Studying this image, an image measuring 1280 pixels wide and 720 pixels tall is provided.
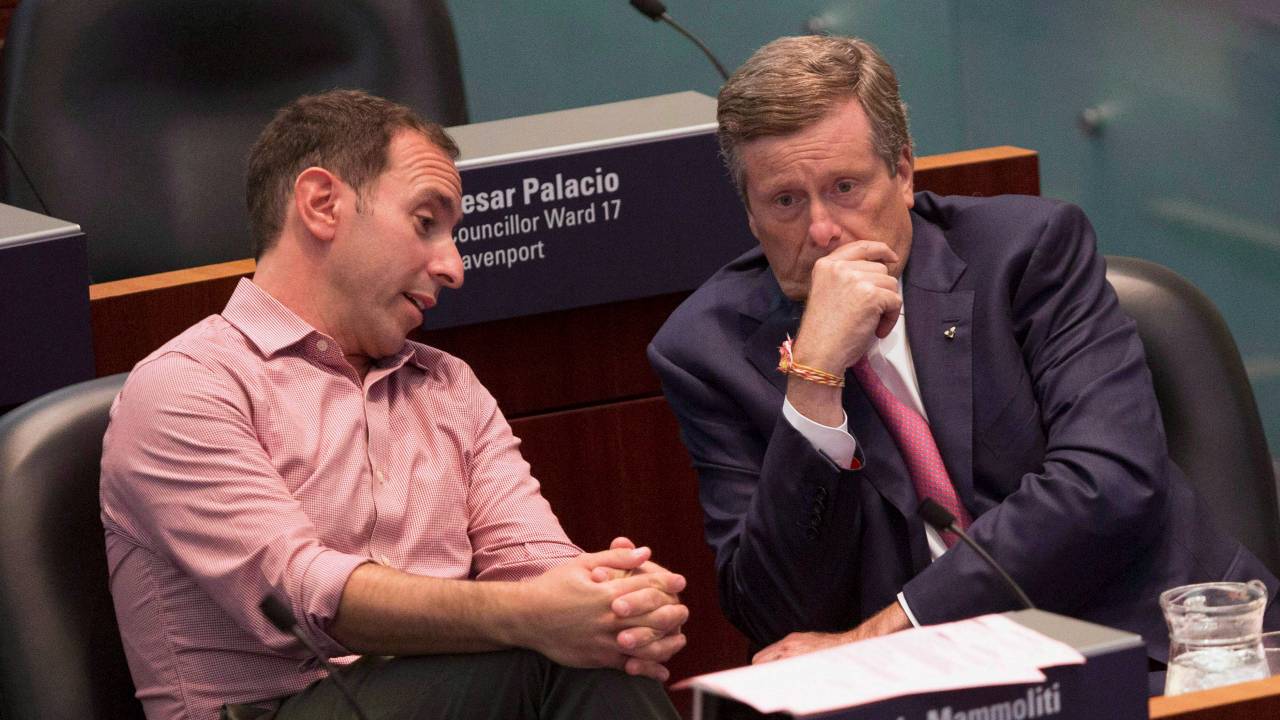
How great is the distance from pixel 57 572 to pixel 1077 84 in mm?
2975

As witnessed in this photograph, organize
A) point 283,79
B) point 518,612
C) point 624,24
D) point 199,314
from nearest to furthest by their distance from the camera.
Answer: point 518,612, point 199,314, point 283,79, point 624,24

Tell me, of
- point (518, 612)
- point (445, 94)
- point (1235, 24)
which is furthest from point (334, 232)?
point (1235, 24)

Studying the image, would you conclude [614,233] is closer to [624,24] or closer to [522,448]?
[522,448]

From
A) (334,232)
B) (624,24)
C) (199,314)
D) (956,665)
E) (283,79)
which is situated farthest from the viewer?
(624,24)

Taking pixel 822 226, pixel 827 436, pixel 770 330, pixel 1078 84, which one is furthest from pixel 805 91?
pixel 1078 84

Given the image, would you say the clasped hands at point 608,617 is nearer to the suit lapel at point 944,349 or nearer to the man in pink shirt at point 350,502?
the man in pink shirt at point 350,502

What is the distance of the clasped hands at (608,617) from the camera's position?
1652 millimetres

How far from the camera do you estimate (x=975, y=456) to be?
200 cm

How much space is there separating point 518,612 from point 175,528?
0.36 metres

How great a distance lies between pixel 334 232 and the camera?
1941 millimetres

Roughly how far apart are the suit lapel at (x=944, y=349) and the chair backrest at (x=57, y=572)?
904 millimetres

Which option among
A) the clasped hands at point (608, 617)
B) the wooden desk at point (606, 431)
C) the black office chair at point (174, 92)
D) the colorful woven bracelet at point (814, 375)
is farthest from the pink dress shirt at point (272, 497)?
the black office chair at point (174, 92)

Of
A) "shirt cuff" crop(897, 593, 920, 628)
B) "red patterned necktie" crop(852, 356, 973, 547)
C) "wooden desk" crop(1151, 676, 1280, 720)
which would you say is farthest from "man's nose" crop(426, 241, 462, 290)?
"wooden desk" crop(1151, 676, 1280, 720)

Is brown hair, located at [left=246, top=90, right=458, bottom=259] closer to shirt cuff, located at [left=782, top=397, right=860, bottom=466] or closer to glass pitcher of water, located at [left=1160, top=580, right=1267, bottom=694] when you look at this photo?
shirt cuff, located at [left=782, top=397, right=860, bottom=466]
